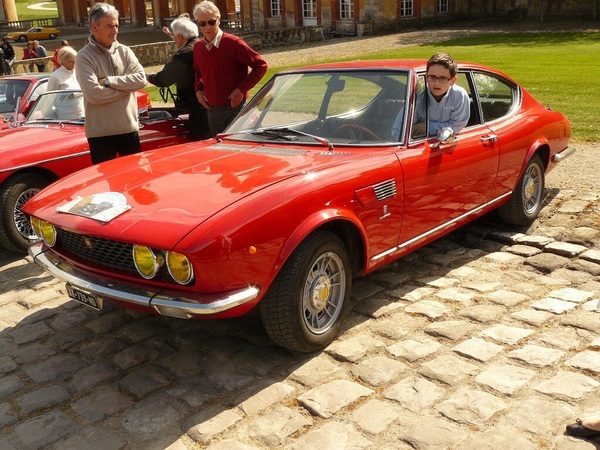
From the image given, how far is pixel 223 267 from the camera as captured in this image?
3.59 metres

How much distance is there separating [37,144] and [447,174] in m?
3.92

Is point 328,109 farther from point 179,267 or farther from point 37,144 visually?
point 37,144

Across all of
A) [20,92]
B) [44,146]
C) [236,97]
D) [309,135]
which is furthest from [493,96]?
[20,92]

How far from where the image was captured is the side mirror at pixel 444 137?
15.9ft

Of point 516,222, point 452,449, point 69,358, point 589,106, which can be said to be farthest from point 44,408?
point 589,106

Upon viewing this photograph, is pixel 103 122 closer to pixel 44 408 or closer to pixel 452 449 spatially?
pixel 44 408

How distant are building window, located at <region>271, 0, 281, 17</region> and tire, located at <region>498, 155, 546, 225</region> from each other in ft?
119

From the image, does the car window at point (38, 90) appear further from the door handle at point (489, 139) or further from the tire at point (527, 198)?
the tire at point (527, 198)

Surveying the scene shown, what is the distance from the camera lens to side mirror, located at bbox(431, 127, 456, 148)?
485 cm

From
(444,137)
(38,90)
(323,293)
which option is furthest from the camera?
(38,90)

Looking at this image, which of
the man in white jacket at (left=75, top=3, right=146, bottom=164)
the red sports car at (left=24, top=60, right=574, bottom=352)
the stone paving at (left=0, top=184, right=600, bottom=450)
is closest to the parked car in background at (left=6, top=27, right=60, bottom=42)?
the man in white jacket at (left=75, top=3, right=146, bottom=164)

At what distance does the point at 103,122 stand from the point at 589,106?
30.3ft

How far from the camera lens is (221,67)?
21.9 ft

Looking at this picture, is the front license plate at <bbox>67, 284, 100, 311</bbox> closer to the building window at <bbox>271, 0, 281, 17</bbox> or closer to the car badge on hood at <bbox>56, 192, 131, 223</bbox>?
the car badge on hood at <bbox>56, 192, 131, 223</bbox>
